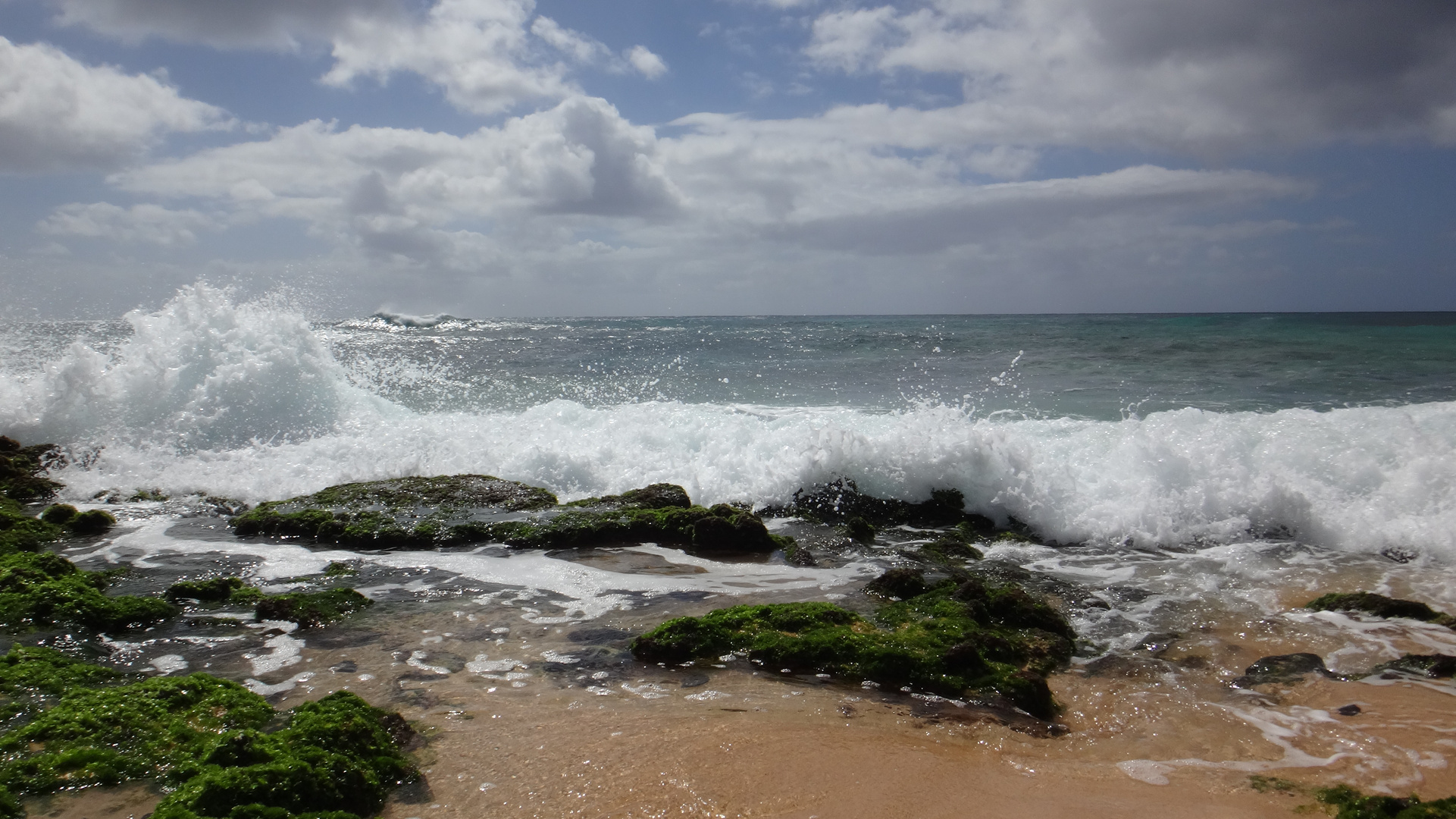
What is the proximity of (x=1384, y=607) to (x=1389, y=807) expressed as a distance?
3.87 meters

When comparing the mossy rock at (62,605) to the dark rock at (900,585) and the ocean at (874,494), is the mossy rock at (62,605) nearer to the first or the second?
the ocean at (874,494)

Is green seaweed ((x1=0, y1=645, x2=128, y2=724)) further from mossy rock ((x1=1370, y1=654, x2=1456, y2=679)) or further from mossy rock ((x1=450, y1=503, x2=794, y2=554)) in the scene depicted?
mossy rock ((x1=1370, y1=654, x2=1456, y2=679))

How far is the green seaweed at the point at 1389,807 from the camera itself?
3465 millimetres

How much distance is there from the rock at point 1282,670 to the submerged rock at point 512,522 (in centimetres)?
437

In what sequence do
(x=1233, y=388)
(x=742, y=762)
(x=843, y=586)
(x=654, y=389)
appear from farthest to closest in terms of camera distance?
(x=654, y=389), (x=1233, y=388), (x=843, y=586), (x=742, y=762)

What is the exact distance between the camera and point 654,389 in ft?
77.6

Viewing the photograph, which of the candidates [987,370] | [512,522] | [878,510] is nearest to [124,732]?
[512,522]

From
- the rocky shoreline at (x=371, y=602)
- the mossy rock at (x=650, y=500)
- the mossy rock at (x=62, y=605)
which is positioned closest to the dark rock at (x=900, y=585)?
the rocky shoreline at (x=371, y=602)

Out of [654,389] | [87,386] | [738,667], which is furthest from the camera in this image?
[654,389]

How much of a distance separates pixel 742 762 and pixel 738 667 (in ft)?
4.39

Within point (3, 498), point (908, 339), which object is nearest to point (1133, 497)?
point (3, 498)

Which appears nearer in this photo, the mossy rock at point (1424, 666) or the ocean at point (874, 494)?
the ocean at point (874, 494)

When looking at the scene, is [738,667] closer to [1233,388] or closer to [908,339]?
[1233,388]

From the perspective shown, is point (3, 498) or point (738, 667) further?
point (3, 498)
